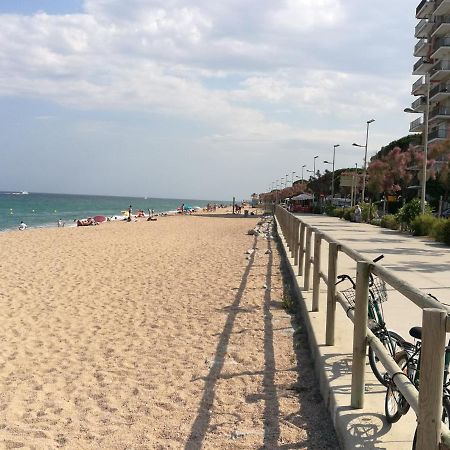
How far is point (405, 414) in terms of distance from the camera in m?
3.42

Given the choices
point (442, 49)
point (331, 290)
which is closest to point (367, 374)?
point (331, 290)

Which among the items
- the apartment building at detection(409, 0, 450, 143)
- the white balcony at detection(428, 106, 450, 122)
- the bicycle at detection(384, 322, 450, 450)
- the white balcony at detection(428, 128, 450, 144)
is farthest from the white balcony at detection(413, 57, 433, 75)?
the bicycle at detection(384, 322, 450, 450)

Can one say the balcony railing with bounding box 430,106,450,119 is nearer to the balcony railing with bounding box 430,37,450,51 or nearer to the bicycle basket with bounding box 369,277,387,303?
the balcony railing with bounding box 430,37,450,51

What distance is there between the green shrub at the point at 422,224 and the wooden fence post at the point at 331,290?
1700cm

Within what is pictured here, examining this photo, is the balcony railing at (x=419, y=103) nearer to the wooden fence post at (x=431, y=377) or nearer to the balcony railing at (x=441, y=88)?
the balcony railing at (x=441, y=88)

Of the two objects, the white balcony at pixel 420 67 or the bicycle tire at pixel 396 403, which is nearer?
the bicycle tire at pixel 396 403

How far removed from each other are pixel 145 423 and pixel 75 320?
3.88 metres

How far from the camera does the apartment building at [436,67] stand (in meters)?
51.9

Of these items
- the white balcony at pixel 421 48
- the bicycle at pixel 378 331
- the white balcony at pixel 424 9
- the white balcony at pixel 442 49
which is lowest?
the bicycle at pixel 378 331

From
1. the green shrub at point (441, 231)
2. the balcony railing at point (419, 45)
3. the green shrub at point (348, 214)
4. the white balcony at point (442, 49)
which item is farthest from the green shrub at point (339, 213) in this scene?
the balcony railing at point (419, 45)

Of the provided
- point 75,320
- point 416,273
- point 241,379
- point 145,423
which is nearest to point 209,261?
point 416,273

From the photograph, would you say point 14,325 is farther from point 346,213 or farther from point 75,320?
point 346,213

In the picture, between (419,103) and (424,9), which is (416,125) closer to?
(419,103)

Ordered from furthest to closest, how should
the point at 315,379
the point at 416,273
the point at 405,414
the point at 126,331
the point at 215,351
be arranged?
the point at 416,273 → the point at 126,331 → the point at 215,351 → the point at 315,379 → the point at 405,414
